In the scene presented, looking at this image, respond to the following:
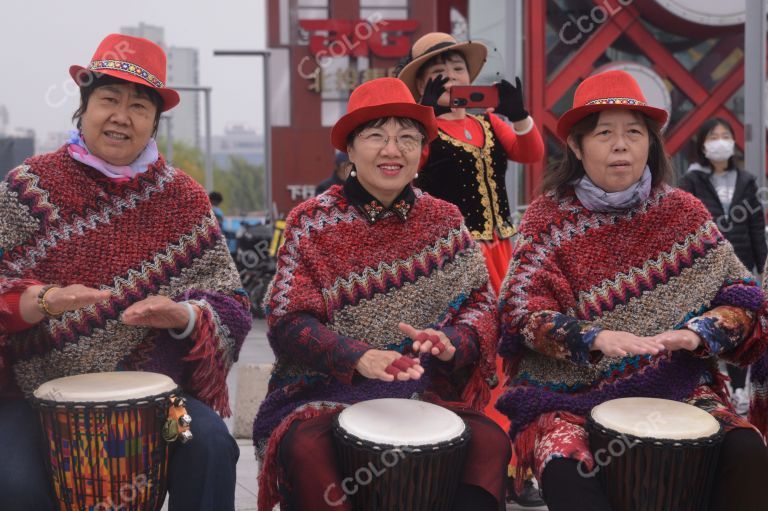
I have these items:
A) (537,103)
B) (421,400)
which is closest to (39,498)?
(421,400)

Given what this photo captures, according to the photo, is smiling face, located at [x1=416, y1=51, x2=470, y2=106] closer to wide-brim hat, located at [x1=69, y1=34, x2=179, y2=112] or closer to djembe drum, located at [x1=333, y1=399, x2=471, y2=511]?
wide-brim hat, located at [x1=69, y1=34, x2=179, y2=112]

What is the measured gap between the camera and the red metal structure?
9.80 m

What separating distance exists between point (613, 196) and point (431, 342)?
80 cm

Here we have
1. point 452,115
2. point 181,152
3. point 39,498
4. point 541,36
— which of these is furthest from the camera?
point 181,152

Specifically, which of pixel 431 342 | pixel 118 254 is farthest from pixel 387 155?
pixel 118 254

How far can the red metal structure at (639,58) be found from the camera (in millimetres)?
9805

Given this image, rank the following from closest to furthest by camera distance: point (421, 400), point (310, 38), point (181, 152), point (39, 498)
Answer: point (39, 498) → point (421, 400) → point (310, 38) → point (181, 152)

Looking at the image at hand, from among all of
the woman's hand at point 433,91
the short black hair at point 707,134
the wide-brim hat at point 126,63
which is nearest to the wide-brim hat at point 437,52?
the woman's hand at point 433,91

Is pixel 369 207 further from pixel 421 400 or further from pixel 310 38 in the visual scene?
pixel 310 38

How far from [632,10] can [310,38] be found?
19.3 metres

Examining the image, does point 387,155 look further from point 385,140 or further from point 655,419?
point 655,419

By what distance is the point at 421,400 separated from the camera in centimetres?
294

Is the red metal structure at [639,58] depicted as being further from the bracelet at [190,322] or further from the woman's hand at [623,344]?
the bracelet at [190,322]

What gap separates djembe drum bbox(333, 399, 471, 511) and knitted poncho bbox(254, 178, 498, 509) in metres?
0.28
